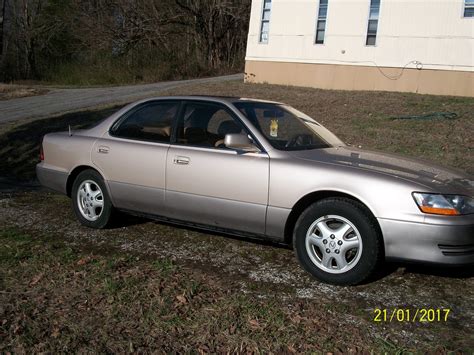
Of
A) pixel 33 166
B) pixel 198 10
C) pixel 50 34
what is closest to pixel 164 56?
pixel 198 10

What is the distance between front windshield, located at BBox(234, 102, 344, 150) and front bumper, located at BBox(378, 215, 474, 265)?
125 cm

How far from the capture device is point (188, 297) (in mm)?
3754

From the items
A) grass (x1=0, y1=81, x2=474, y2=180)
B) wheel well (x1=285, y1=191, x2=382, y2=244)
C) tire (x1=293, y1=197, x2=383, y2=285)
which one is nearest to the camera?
tire (x1=293, y1=197, x2=383, y2=285)

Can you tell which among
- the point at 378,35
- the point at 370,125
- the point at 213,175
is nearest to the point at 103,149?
the point at 213,175

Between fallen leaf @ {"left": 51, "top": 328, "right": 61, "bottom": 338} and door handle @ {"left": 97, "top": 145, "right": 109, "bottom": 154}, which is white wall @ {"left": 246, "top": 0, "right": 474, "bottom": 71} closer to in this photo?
door handle @ {"left": 97, "top": 145, "right": 109, "bottom": 154}

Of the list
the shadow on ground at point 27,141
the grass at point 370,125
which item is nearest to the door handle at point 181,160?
the shadow on ground at point 27,141

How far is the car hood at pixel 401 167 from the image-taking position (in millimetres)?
4066

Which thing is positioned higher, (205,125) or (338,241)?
(205,125)

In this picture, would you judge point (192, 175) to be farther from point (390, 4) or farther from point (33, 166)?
point (390, 4)

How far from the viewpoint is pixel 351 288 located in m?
4.05
